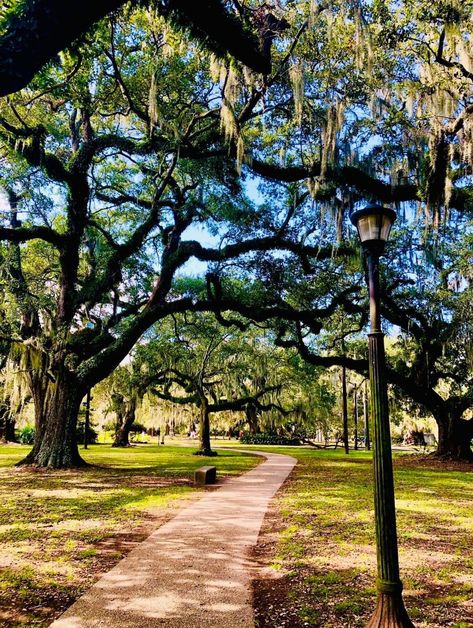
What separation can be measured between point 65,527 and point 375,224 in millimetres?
5378

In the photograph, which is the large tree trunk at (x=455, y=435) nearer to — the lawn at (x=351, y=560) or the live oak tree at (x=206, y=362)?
the live oak tree at (x=206, y=362)

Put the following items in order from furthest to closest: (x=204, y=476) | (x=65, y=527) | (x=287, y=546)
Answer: (x=204, y=476) → (x=65, y=527) → (x=287, y=546)

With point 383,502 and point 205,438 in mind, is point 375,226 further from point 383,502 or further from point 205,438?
point 205,438

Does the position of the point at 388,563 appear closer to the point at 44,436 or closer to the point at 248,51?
the point at 248,51

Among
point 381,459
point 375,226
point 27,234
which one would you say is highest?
point 27,234

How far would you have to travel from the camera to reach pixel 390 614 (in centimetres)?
289

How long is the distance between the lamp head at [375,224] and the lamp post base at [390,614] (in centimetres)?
235

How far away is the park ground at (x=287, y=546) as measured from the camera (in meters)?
3.44

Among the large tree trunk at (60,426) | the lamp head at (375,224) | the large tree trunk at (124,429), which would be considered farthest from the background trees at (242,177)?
Result: the large tree trunk at (124,429)

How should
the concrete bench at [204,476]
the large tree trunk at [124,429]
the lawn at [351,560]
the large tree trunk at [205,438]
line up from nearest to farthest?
1. the lawn at [351,560]
2. the concrete bench at [204,476]
3. the large tree trunk at [205,438]
4. the large tree trunk at [124,429]

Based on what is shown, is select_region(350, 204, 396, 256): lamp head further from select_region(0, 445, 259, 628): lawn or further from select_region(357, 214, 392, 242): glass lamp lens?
select_region(0, 445, 259, 628): lawn

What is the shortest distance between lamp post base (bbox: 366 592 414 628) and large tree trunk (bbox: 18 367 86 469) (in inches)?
433

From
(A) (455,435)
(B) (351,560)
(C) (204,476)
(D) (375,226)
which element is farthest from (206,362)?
(D) (375,226)

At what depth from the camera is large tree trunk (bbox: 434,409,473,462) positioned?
18156mm
